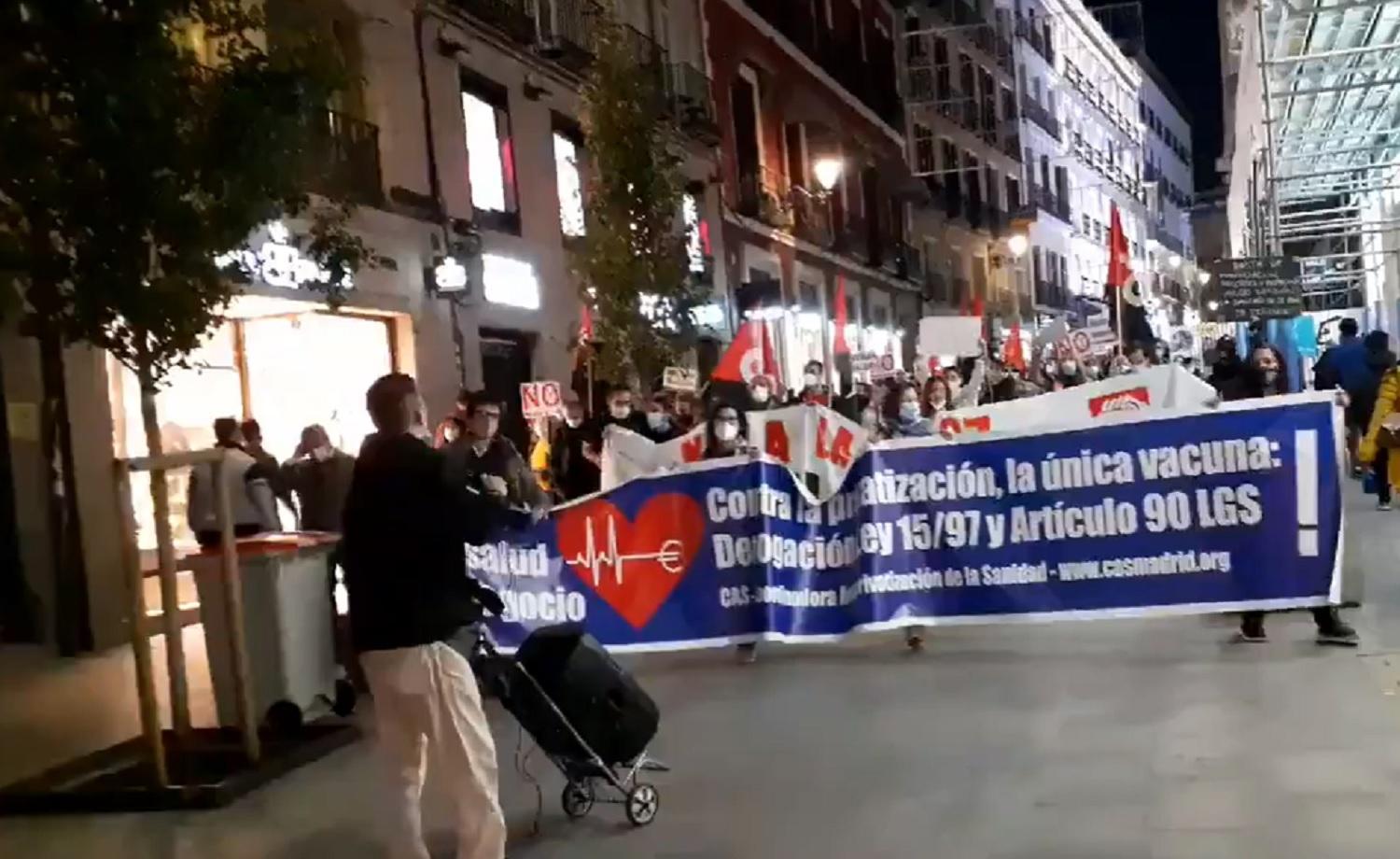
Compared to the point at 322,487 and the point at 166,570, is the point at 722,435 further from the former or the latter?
the point at 166,570

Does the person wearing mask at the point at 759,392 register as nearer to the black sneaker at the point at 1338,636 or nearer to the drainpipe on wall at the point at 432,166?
the drainpipe on wall at the point at 432,166

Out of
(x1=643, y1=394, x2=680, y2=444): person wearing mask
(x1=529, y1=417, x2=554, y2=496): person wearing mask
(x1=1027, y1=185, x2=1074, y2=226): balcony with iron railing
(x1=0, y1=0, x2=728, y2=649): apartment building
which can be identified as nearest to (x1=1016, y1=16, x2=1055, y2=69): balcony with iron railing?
(x1=1027, y1=185, x2=1074, y2=226): balcony with iron railing

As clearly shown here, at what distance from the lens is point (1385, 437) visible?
12.8 m

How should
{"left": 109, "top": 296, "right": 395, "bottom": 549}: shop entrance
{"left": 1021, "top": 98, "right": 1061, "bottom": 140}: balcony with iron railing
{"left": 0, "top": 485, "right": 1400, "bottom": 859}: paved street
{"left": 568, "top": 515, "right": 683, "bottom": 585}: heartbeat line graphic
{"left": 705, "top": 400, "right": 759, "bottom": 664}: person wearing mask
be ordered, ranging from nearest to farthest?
{"left": 0, "top": 485, "right": 1400, "bottom": 859}: paved street → {"left": 568, "top": 515, "right": 683, "bottom": 585}: heartbeat line graphic → {"left": 705, "top": 400, "right": 759, "bottom": 664}: person wearing mask → {"left": 109, "top": 296, "right": 395, "bottom": 549}: shop entrance → {"left": 1021, "top": 98, "right": 1061, "bottom": 140}: balcony with iron railing

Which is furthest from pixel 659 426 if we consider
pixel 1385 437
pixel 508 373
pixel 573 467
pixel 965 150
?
pixel 965 150

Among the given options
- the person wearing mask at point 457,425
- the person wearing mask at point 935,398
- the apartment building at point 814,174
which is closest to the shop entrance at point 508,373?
the apartment building at point 814,174

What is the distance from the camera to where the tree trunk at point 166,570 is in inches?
295

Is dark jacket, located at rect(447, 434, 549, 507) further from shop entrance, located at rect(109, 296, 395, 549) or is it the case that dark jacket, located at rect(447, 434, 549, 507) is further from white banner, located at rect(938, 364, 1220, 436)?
shop entrance, located at rect(109, 296, 395, 549)

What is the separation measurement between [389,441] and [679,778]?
8.15ft

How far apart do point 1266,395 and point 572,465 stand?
578 centimetres

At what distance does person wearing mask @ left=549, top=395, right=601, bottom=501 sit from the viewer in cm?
1297

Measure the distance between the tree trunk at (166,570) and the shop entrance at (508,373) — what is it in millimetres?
10661

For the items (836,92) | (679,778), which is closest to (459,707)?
(679,778)

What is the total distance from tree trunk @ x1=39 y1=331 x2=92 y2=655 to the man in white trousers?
723 centimetres
